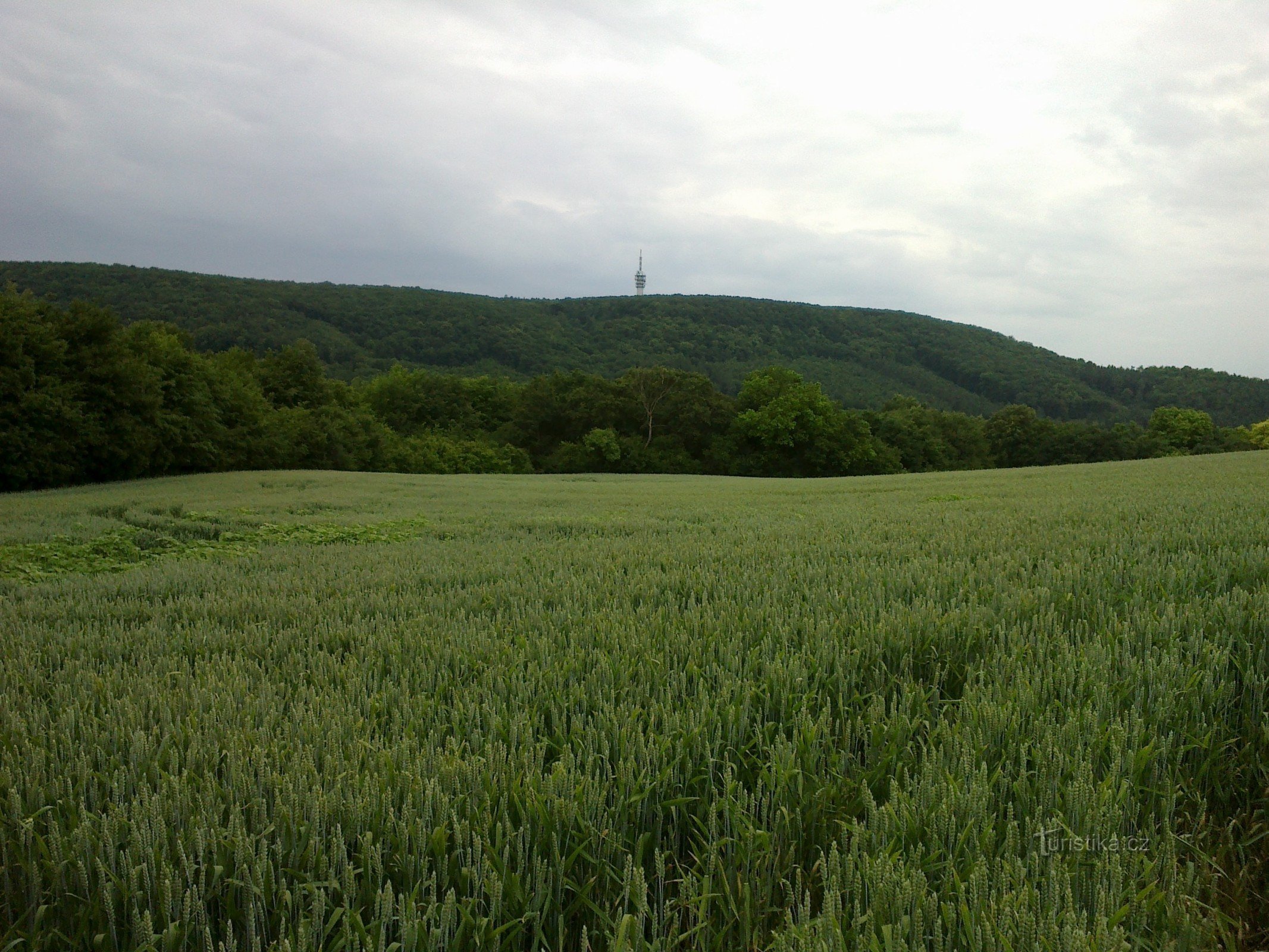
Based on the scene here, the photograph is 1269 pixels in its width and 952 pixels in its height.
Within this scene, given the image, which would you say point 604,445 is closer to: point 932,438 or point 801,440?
point 801,440

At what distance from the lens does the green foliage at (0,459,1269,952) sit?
146 cm

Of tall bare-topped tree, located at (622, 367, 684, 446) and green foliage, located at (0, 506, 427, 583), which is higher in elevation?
tall bare-topped tree, located at (622, 367, 684, 446)

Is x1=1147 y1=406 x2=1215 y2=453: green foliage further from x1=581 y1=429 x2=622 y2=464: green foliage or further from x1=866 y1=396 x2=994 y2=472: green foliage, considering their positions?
x1=581 y1=429 x2=622 y2=464: green foliage

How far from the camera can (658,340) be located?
112 m

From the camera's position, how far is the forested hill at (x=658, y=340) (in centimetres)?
8281

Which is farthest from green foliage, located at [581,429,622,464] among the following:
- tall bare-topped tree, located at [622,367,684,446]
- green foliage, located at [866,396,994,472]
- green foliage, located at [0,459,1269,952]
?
green foliage, located at [0,459,1269,952]

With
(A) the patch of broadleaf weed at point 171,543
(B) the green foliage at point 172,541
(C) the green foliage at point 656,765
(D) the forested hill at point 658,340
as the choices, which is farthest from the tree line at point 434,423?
(C) the green foliage at point 656,765

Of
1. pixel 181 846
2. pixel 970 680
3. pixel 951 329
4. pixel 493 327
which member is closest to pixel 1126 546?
pixel 970 680

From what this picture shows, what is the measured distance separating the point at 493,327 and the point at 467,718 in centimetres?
11009

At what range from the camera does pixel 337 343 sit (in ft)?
313

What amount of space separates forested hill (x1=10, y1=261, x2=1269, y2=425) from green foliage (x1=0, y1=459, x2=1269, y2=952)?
8287 cm

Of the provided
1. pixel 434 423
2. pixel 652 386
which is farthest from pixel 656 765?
pixel 434 423

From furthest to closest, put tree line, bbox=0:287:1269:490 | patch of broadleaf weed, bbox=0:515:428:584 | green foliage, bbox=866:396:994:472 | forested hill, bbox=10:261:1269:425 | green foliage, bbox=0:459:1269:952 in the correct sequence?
forested hill, bbox=10:261:1269:425 < green foliage, bbox=866:396:994:472 < tree line, bbox=0:287:1269:490 < patch of broadleaf weed, bbox=0:515:428:584 < green foliage, bbox=0:459:1269:952

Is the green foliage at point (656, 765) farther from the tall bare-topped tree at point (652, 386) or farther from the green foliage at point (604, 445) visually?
the tall bare-topped tree at point (652, 386)
